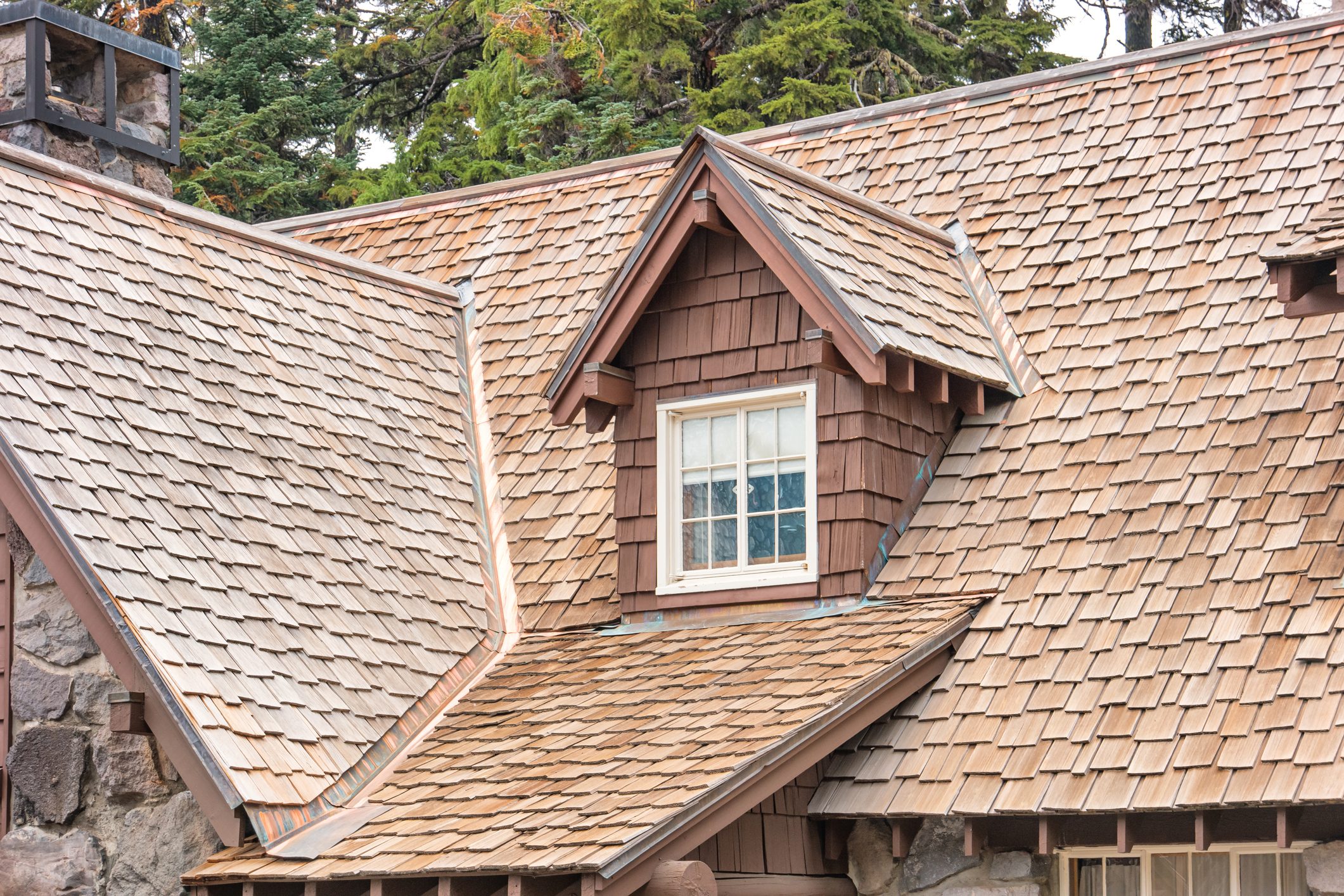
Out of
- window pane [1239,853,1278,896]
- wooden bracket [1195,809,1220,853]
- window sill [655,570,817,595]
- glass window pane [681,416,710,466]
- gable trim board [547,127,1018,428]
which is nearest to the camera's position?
wooden bracket [1195,809,1220,853]

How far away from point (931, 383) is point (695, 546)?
162cm

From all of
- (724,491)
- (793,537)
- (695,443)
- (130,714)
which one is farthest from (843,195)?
(130,714)

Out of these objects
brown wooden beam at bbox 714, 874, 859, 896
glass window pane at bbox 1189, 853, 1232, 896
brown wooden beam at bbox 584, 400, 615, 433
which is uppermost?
brown wooden beam at bbox 584, 400, 615, 433

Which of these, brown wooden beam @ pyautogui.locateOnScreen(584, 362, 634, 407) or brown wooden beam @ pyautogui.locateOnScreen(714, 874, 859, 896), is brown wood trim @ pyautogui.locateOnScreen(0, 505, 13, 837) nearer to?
brown wooden beam @ pyautogui.locateOnScreen(584, 362, 634, 407)

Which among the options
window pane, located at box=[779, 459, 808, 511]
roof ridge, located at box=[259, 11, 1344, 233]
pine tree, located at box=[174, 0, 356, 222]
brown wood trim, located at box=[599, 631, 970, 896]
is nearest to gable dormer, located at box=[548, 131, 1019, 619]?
window pane, located at box=[779, 459, 808, 511]

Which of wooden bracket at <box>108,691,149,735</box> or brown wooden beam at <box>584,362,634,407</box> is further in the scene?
brown wooden beam at <box>584,362,634,407</box>

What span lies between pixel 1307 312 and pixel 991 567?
2.03 m

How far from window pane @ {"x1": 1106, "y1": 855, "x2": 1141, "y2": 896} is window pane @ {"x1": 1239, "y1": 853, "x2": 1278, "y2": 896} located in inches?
19.2

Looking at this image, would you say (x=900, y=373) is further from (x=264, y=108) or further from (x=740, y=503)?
(x=264, y=108)

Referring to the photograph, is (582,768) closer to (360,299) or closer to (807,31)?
(360,299)

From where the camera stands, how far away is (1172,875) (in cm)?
838

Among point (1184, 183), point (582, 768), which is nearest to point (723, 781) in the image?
point (582, 768)

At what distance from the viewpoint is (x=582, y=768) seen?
27.8ft

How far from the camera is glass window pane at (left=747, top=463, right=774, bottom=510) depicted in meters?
10.2
